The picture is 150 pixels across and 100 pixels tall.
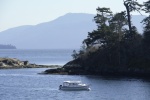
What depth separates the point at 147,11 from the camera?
379 feet

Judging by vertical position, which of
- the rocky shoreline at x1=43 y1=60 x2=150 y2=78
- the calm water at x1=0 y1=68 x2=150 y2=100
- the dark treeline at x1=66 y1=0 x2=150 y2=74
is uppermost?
the dark treeline at x1=66 y1=0 x2=150 y2=74

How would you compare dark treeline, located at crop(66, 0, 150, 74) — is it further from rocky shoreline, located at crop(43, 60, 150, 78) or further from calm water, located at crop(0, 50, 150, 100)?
calm water, located at crop(0, 50, 150, 100)

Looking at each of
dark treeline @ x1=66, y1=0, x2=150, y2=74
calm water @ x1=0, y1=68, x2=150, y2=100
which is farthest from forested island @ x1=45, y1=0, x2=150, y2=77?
calm water @ x1=0, y1=68, x2=150, y2=100

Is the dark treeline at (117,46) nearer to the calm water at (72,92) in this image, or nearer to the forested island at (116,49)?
the forested island at (116,49)

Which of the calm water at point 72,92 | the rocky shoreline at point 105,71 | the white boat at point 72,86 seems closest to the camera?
the calm water at point 72,92

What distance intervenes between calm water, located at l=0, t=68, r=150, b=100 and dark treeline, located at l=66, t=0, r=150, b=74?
7.52 meters

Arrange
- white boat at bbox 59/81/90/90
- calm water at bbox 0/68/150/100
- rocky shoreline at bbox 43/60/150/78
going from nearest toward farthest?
1. calm water at bbox 0/68/150/100
2. white boat at bbox 59/81/90/90
3. rocky shoreline at bbox 43/60/150/78

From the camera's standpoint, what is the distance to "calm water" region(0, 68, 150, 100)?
241 feet

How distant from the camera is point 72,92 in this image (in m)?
81.9

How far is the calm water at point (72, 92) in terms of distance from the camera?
241 feet

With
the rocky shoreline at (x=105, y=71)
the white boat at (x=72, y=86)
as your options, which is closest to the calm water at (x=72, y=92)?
the white boat at (x=72, y=86)

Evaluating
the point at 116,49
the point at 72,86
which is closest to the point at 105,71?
the point at 116,49

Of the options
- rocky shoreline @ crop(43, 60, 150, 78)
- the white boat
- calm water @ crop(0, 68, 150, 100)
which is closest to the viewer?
calm water @ crop(0, 68, 150, 100)

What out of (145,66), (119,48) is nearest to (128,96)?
(145,66)
